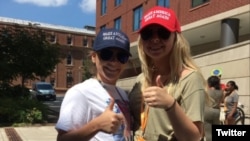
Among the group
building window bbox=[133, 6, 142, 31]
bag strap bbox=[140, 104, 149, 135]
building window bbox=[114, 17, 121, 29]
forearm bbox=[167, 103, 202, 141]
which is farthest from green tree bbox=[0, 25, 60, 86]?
forearm bbox=[167, 103, 202, 141]

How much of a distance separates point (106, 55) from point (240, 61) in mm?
13032

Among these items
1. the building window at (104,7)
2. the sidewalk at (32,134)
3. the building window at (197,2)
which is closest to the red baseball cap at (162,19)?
the sidewalk at (32,134)

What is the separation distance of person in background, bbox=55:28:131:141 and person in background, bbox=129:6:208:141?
0.12 metres

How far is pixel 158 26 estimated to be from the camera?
2209 millimetres

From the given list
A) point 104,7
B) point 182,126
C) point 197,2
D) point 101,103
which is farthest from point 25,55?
point 104,7

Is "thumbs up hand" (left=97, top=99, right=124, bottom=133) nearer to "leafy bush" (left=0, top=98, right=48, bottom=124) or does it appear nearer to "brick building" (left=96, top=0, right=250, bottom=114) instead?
"brick building" (left=96, top=0, right=250, bottom=114)

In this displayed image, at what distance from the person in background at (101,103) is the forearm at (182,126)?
32 centimetres

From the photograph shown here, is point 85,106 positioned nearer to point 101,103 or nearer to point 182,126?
point 101,103

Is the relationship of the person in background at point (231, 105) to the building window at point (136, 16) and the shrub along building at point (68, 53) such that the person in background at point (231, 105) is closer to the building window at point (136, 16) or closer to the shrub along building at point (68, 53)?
the building window at point (136, 16)

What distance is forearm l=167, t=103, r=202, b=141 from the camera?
1.90 meters

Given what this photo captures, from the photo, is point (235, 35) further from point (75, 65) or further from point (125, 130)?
point (75, 65)

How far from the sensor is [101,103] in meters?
2.25

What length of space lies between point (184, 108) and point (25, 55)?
57.5 ft

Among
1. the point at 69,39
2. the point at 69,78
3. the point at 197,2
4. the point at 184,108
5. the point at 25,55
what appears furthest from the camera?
the point at 69,39
